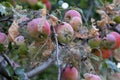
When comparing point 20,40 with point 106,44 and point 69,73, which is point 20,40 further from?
point 106,44

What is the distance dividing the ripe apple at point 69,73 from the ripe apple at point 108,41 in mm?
187

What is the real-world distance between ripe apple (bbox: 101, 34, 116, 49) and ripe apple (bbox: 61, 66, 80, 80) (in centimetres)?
19

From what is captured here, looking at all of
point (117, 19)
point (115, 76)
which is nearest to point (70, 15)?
point (117, 19)

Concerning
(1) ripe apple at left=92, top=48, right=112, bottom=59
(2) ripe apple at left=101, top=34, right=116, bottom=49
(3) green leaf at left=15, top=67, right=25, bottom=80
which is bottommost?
(3) green leaf at left=15, top=67, right=25, bottom=80

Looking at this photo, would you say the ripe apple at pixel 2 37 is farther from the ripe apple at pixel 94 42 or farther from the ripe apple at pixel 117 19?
the ripe apple at pixel 117 19

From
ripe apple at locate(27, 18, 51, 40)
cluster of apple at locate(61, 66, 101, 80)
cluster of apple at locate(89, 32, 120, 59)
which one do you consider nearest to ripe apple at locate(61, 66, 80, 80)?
cluster of apple at locate(61, 66, 101, 80)

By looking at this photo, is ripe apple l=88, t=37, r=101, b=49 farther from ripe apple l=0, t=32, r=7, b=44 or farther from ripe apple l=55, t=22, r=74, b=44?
ripe apple l=0, t=32, r=7, b=44

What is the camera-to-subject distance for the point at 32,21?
3.67 feet

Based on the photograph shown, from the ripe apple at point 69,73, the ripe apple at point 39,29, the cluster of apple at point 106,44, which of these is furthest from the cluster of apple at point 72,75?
the ripe apple at point 39,29

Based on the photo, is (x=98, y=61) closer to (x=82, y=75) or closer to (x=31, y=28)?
(x=82, y=75)

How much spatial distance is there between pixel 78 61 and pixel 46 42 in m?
0.14

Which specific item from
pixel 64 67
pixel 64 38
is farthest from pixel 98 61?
pixel 64 38

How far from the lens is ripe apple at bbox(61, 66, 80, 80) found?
1.28 metres

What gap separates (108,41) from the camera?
1.41 m
